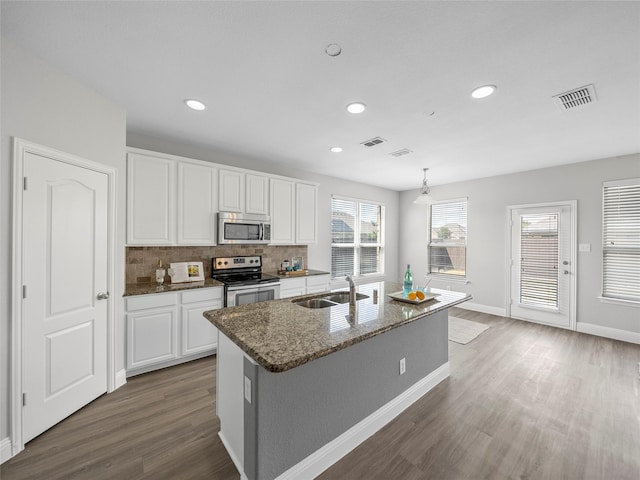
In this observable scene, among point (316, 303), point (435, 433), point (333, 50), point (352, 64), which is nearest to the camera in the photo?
point (333, 50)

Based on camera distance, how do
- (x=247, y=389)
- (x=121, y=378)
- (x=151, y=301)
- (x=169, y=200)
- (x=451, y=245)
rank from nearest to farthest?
(x=247, y=389) → (x=121, y=378) → (x=151, y=301) → (x=169, y=200) → (x=451, y=245)

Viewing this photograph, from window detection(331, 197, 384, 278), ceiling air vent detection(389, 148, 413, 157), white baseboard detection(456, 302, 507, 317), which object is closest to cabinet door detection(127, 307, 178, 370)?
window detection(331, 197, 384, 278)

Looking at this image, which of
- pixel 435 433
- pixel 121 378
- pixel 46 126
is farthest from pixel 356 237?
pixel 46 126

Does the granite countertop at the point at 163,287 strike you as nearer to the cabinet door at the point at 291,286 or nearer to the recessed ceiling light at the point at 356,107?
the cabinet door at the point at 291,286

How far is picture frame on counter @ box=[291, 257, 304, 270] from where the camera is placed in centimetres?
456

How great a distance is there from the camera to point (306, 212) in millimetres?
4570

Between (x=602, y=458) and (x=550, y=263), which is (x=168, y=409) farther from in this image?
(x=550, y=263)

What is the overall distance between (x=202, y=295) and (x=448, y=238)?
5031 millimetres

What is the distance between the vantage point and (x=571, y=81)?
6.77 ft

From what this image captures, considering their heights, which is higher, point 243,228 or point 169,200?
point 169,200

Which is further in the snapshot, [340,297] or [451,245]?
[451,245]

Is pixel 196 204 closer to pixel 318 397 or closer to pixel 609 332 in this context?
pixel 318 397

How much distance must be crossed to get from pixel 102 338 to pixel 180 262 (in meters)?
1.26

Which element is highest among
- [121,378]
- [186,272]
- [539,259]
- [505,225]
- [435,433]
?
[505,225]
